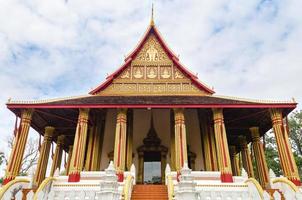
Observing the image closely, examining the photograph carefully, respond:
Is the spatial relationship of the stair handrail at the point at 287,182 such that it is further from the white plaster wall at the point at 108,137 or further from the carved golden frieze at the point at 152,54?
the carved golden frieze at the point at 152,54

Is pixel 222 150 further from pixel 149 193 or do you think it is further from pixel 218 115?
pixel 149 193

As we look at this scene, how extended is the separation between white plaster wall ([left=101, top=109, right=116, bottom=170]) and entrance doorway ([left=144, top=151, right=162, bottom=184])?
2.14 metres

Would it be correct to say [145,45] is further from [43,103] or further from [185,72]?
[43,103]

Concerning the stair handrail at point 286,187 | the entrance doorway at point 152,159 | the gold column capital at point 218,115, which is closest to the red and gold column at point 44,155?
the entrance doorway at point 152,159

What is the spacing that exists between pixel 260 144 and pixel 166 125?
5585 mm

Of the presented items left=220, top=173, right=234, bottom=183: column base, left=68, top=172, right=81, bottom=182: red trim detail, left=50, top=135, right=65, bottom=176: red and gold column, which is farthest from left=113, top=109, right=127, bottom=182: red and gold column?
left=50, top=135, right=65, bottom=176: red and gold column

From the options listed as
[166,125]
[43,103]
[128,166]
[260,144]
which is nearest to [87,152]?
[128,166]

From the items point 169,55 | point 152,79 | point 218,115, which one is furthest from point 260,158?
point 169,55

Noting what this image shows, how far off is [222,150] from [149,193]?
405 centimetres

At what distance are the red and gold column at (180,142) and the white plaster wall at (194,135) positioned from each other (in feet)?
10.4

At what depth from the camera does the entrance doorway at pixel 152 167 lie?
47.0ft

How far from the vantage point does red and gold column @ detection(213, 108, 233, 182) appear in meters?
11.0

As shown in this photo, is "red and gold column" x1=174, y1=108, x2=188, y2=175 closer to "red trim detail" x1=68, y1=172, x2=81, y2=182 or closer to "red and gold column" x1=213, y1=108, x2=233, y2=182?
"red and gold column" x1=213, y1=108, x2=233, y2=182

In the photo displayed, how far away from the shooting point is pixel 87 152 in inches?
552
